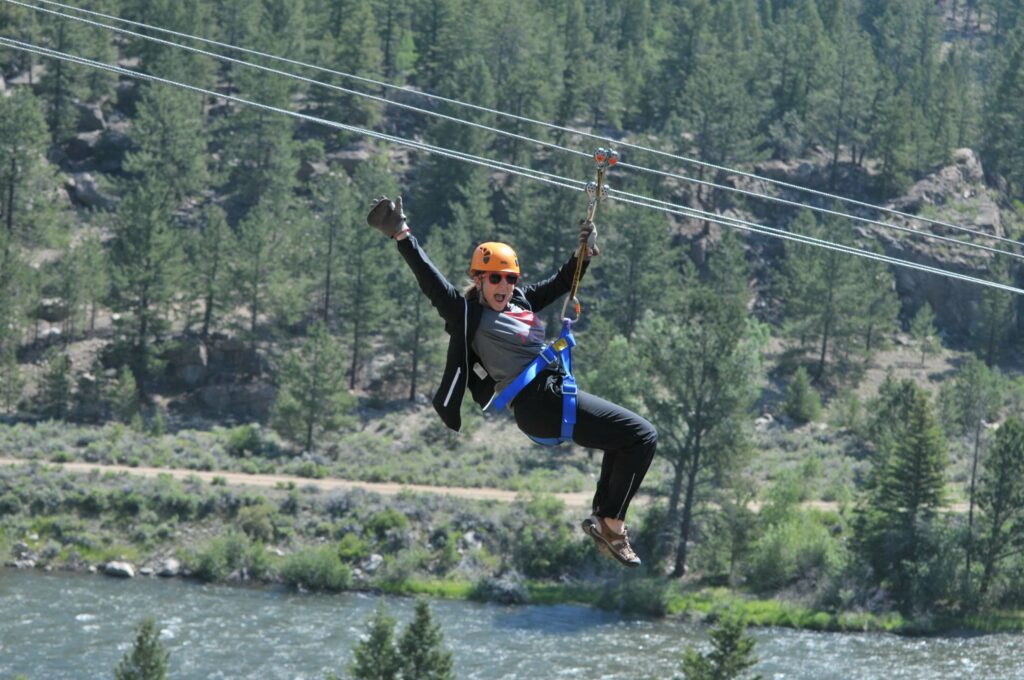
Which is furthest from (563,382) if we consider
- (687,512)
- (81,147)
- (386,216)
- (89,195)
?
(81,147)

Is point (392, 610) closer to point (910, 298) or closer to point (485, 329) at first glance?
point (485, 329)

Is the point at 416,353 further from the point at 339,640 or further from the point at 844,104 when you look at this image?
the point at 844,104

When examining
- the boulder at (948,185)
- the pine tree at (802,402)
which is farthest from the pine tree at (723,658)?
the boulder at (948,185)

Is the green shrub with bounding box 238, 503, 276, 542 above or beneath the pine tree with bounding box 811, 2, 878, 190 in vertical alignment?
beneath

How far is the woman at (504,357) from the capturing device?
34.1 feet

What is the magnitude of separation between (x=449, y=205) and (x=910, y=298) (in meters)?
22.0

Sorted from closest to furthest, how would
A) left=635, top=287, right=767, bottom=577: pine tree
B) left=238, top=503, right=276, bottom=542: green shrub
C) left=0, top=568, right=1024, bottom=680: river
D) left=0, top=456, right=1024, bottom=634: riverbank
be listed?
left=0, top=568, right=1024, bottom=680: river → left=0, top=456, right=1024, bottom=634: riverbank → left=238, top=503, right=276, bottom=542: green shrub → left=635, top=287, right=767, bottom=577: pine tree

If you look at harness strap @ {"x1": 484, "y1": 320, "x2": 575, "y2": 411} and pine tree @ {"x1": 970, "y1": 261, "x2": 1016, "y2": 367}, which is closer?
harness strap @ {"x1": 484, "y1": 320, "x2": 575, "y2": 411}

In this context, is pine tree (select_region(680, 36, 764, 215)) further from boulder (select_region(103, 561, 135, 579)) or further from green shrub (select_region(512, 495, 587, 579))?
boulder (select_region(103, 561, 135, 579))

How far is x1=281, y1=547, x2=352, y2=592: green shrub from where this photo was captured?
44156 millimetres

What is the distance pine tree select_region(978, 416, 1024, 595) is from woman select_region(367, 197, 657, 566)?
3621cm

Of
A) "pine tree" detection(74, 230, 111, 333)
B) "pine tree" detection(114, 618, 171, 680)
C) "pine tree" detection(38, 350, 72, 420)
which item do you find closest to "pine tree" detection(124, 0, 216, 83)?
"pine tree" detection(74, 230, 111, 333)

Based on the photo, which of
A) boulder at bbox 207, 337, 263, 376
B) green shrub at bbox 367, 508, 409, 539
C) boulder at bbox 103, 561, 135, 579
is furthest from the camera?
boulder at bbox 207, 337, 263, 376

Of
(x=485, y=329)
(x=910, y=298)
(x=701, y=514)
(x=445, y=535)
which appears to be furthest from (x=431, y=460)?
(x=485, y=329)
